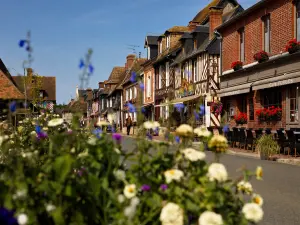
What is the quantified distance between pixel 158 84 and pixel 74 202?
37.7 metres

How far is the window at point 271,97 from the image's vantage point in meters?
18.4

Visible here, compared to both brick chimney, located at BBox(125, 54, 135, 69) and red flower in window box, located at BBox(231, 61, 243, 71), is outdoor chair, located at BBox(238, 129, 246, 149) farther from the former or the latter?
brick chimney, located at BBox(125, 54, 135, 69)

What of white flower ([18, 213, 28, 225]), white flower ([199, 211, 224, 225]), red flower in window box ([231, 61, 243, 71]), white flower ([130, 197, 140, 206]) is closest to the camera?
white flower ([18, 213, 28, 225])

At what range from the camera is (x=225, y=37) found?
24.4 meters

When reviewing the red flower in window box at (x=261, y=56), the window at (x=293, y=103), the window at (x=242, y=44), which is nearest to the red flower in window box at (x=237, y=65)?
the window at (x=242, y=44)

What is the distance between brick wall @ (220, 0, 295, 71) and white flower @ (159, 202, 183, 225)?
1658 cm

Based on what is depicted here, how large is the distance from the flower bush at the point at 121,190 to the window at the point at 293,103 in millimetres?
15141

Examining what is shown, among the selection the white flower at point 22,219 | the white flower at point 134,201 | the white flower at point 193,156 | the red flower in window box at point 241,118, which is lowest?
the white flower at point 22,219

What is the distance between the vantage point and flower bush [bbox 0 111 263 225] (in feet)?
6.97

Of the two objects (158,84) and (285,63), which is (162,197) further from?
(158,84)

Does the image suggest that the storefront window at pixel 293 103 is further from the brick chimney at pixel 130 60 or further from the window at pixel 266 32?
the brick chimney at pixel 130 60

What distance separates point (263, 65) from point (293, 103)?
2.93 metres

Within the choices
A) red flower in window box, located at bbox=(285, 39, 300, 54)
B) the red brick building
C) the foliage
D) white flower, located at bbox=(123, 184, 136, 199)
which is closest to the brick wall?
the red brick building

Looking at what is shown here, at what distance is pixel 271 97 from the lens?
752 inches
